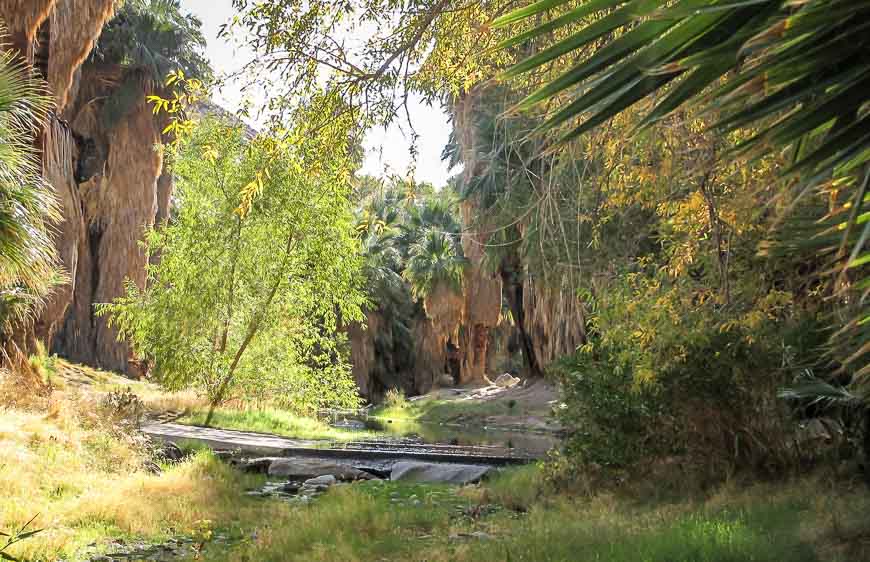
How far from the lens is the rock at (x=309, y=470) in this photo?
38.9 ft

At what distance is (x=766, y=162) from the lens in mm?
5305

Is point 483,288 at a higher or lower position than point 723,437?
higher

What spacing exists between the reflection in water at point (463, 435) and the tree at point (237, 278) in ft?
15.1

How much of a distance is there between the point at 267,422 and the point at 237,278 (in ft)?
11.3

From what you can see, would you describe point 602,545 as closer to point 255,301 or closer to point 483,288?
point 255,301

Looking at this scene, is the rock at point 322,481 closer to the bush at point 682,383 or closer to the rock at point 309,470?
the rock at point 309,470

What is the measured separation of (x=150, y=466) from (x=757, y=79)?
10.1 metres

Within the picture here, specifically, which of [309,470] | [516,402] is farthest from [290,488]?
[516,402]

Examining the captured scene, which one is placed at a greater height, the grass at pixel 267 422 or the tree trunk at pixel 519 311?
the tree trunk at pixel 519 311

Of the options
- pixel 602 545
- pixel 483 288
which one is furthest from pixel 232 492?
pixel 483 288

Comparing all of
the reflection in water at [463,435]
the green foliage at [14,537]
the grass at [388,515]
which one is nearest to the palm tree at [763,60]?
the green foliage at [14,537]

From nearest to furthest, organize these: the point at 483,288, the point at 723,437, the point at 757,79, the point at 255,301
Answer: the point at 757,79, the point at 723,437, the point at 255,301, the point at 483,288

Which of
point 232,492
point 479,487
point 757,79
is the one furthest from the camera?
point 479,487

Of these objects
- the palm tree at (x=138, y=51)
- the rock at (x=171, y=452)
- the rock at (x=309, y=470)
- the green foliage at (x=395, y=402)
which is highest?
the palm tree at (x=138, y=51)
